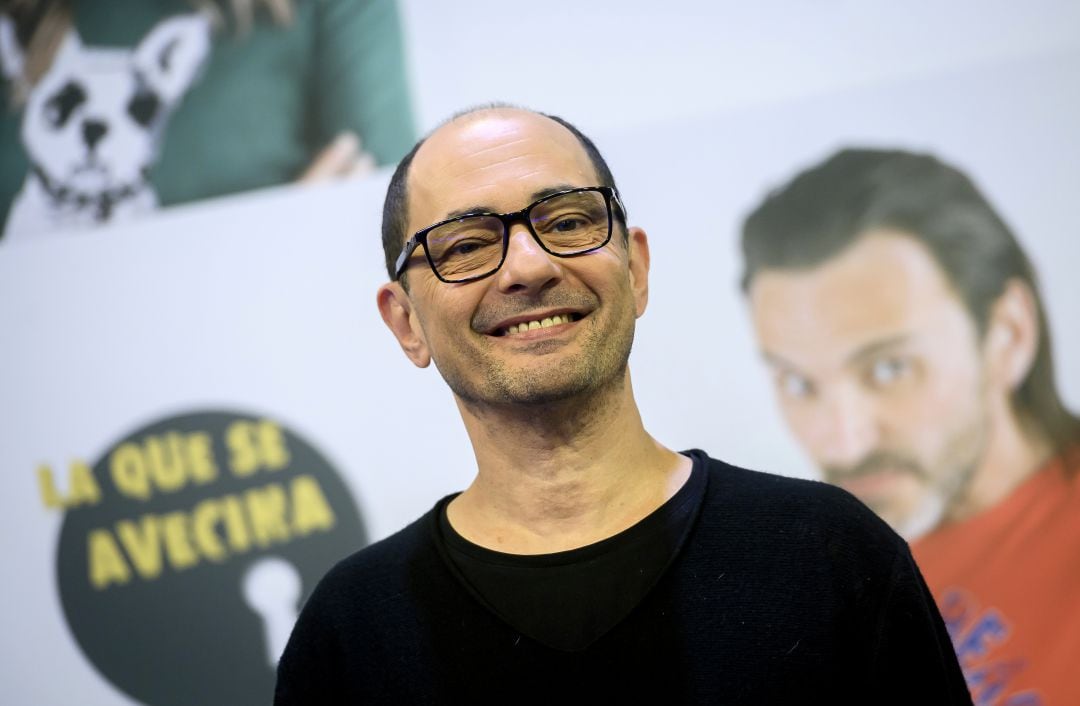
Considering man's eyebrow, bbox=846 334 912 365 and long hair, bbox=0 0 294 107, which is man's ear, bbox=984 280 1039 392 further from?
long hair, bbox=0 0 294 107

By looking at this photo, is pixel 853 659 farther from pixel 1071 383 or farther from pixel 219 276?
pixel 219 276

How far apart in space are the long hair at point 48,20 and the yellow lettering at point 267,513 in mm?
934

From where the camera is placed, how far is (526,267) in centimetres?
97

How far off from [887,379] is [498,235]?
3.44ft

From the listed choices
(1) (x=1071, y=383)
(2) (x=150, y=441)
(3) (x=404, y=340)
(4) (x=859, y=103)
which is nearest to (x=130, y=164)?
(2) (x=150, y=441)

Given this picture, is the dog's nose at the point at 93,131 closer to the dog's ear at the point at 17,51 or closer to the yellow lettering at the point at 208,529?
the dog's ear at the point at 17,51

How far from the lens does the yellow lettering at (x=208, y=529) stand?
5.99 feet

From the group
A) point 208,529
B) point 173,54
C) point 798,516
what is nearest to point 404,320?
point 798,516

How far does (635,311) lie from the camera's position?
108 cm

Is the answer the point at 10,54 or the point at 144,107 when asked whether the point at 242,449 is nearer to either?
the point at 144,107

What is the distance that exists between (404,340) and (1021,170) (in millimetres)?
1350

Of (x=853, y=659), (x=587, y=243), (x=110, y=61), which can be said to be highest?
(x=110, y=61)

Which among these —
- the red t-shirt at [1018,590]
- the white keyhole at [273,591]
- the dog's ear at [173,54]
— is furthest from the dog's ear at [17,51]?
the red t-shirt at [1018,590]

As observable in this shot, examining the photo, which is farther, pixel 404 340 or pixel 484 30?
pixel 484 30
